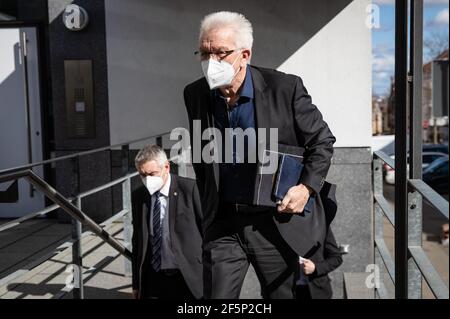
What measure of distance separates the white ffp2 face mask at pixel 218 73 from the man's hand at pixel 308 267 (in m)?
1.40

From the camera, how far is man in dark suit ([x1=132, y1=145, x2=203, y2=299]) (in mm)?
3982

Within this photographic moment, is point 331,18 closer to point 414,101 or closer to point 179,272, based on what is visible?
point 179,272

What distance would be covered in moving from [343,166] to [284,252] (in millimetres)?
3651

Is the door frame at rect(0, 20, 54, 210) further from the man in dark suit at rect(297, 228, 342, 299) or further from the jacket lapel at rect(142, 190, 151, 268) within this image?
the man in dark suit at rect(297, 228, 342, 299)

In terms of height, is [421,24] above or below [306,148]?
above

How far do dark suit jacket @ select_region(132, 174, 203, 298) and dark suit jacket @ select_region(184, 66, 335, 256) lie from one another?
52.3 inches

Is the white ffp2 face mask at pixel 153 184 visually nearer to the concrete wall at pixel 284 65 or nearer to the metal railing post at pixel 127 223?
the metal railing post at pixel 127 223

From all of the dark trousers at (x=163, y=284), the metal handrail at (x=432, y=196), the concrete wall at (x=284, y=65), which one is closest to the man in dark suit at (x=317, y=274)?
the dark trousers at (x=163, y=284)

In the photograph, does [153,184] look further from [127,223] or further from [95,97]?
[95,97]

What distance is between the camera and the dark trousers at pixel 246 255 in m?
2.68

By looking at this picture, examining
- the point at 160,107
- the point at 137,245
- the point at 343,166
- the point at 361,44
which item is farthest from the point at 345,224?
the point at 137,245

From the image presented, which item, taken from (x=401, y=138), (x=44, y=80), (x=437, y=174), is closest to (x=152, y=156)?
(x=401, y=138)

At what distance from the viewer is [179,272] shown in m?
4.02


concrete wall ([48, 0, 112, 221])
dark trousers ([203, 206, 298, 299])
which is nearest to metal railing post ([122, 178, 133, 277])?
concrete wall ([48, 0, 112, 221])
